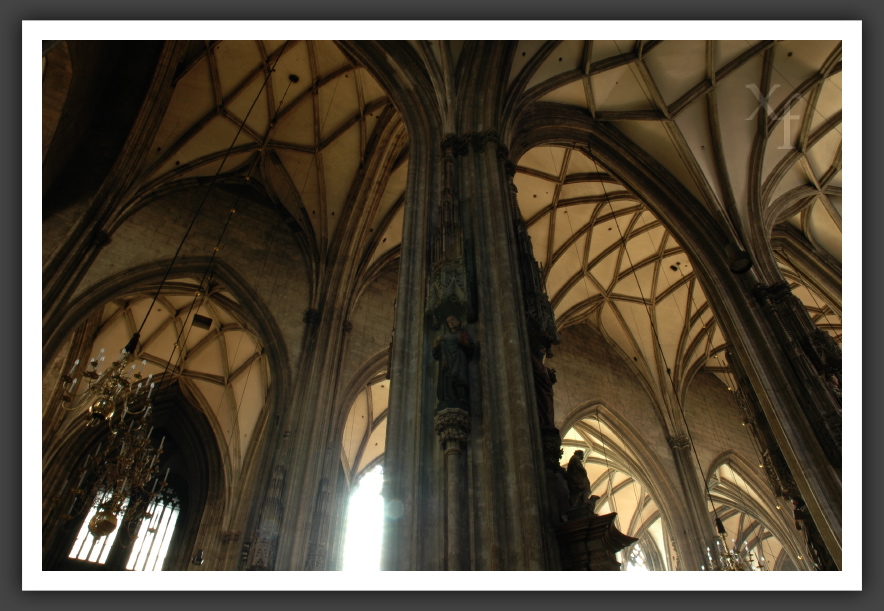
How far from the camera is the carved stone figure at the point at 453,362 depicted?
5.82 metres

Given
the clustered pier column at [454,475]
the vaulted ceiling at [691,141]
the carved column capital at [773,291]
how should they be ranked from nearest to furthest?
the clustered pier column at [454,475]
the carved column capital at [773,291]
the vaulted ceiling at [691,141]

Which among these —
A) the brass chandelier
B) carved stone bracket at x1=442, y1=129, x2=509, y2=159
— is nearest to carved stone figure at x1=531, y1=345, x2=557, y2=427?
carved stone bracket at x1=442, y1=129, x2=509, y2=159

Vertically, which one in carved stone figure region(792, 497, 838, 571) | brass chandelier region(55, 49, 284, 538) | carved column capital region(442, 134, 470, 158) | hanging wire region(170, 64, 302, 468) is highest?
hanging wire region(170, 64, 302, 468)

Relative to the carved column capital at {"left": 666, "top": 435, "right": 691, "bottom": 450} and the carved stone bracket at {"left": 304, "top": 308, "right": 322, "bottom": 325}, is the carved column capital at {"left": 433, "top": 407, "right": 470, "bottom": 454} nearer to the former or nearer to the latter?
the carved stone bracket at {"left": 304, "top": 308, "right": 322, "bottom": 325}

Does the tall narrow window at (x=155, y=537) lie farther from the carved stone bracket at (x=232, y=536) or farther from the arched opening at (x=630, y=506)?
the arched opening at (x=630, y=506)

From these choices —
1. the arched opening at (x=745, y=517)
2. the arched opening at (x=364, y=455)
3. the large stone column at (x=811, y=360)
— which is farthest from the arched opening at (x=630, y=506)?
the large stone column at (x=811, y=360)

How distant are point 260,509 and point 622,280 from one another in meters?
13.3

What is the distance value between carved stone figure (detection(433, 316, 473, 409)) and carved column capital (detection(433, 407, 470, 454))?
10cm

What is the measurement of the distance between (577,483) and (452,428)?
1341mm

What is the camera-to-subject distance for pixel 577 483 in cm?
568

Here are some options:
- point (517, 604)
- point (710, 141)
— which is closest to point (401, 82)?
point (710, 141)

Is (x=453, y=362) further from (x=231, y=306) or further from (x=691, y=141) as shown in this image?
(x=231, y=306)

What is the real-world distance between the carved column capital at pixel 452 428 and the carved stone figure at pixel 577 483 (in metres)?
1.02

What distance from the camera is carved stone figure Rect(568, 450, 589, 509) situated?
17.7ft
